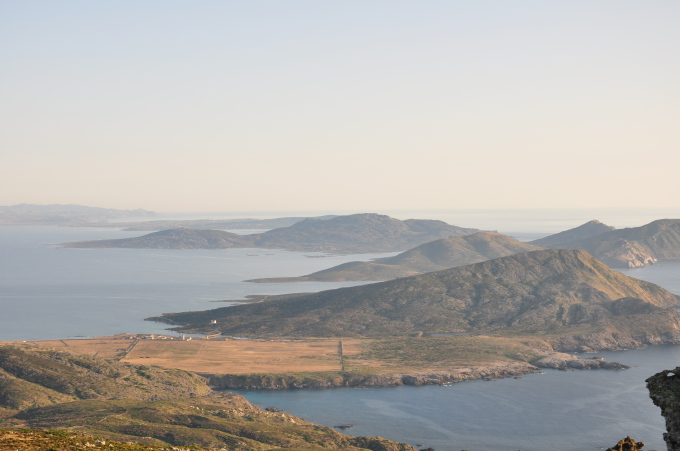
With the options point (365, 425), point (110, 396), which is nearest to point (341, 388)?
point (365, 425)

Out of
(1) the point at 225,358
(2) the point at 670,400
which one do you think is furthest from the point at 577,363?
(2) the point at 670,400

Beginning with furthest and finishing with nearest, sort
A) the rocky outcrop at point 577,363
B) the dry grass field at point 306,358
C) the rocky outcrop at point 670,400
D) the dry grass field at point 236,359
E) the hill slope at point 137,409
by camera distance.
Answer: the rocky outcrop at point 577,363 → the dry grass field at point 306,358 → the dry grass field at point 236,359 → the hill slope at point 137,409 → the rocky outcrop at point 670,400

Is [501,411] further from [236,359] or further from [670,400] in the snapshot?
[670,400]

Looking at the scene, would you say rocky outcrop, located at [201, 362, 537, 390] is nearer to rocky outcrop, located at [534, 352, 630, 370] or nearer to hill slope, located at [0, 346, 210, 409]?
hill slope, located at [0, 346, 210, 409]

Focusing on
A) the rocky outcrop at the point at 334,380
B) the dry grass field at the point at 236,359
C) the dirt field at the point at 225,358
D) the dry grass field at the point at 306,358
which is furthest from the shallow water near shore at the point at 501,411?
the dirt field at the point at 225,358

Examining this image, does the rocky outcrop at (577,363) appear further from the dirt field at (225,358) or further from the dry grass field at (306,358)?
the dirt field at (225,358)

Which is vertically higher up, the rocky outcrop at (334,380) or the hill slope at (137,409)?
the hill slope at (137,409)

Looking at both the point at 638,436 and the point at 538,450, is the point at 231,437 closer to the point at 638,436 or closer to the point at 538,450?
the point at 538,450
